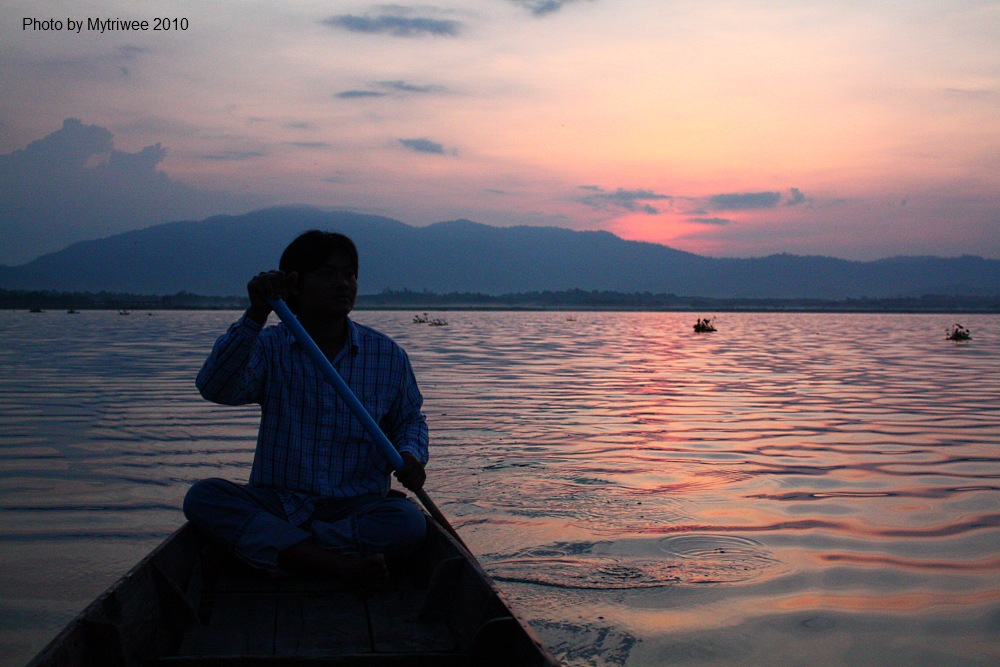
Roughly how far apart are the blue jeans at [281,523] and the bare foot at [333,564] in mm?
41

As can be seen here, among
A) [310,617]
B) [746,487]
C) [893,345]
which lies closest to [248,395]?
[310,617]

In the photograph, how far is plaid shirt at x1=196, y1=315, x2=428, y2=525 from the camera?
373cm

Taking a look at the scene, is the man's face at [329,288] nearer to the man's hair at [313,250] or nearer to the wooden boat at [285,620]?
the man's hair at [313,250]

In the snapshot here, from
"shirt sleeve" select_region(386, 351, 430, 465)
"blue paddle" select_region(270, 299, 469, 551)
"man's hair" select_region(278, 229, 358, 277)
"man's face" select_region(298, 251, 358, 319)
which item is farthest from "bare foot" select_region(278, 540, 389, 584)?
"man's hair" select_region(278, 229, 358, 277)

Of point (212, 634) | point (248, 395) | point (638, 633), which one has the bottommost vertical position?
point (638, 633)

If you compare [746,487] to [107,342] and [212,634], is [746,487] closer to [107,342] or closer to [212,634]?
[212,634]

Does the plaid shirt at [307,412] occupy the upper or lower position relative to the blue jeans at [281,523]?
upper

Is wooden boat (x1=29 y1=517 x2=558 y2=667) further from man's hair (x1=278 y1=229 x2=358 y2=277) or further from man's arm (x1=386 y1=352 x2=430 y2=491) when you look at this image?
man's hair (x1=278 y1=229 x2=358 y2=277)

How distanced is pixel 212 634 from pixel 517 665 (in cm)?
115

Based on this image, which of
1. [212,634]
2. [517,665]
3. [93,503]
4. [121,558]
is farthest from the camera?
[93,503]

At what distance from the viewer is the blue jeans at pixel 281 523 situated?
11.7 feet

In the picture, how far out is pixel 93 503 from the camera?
19.4 ft

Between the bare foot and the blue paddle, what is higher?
the blue paddle

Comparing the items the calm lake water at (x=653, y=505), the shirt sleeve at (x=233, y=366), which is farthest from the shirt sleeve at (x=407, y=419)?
the calm lake water at (x=653, y=505)
